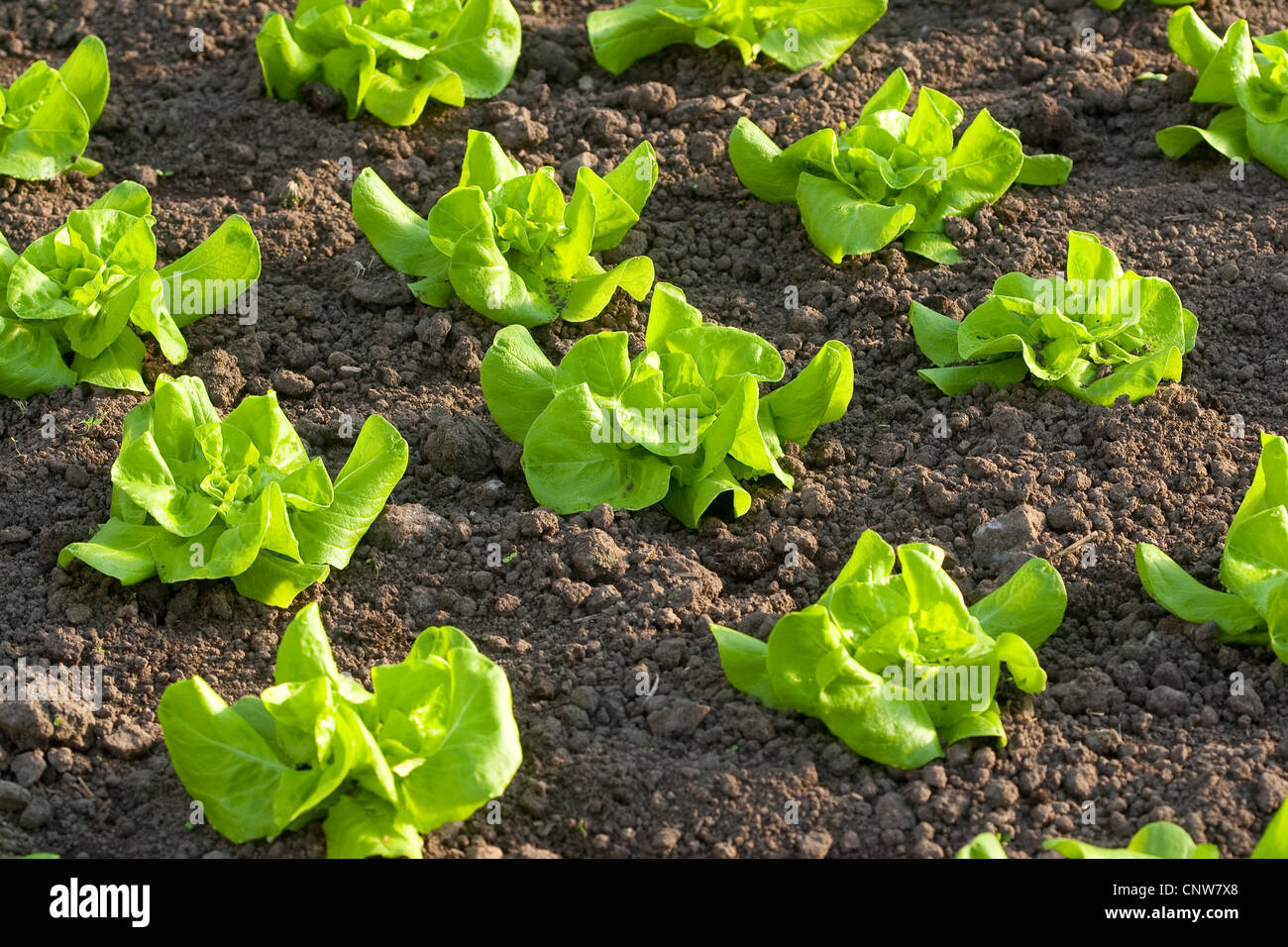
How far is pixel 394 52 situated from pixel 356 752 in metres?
2.85

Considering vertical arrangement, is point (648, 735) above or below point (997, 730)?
below

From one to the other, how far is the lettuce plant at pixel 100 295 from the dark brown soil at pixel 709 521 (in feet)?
0.32

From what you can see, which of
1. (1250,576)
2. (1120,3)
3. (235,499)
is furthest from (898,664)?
(1120,3)

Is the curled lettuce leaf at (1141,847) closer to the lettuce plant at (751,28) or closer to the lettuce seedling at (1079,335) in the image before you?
the lettuce seedling at (1079,335)

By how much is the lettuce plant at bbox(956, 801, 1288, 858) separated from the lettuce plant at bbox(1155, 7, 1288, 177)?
109 inches

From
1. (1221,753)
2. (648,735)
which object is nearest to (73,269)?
(648,735)

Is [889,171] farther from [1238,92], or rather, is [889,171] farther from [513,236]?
[1238,92]

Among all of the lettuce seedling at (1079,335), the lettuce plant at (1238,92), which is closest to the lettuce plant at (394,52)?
the lettuce seedling at (1079,335)

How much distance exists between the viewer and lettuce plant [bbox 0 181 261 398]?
163 inches

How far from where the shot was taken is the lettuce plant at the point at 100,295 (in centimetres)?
414

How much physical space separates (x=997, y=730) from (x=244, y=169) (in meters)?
3.23

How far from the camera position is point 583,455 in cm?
393

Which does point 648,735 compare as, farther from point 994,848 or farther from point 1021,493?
point 1021,493

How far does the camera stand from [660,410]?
3.85m
